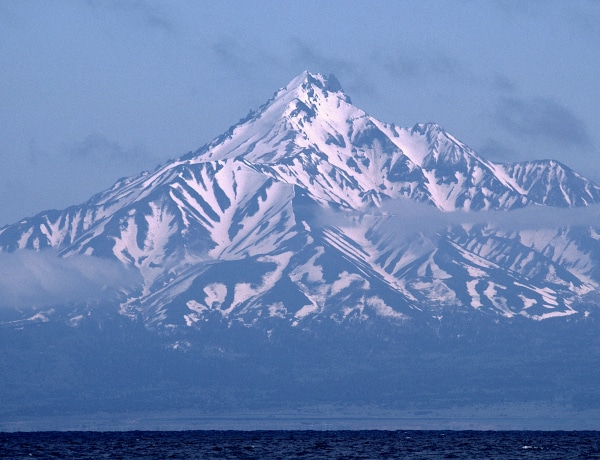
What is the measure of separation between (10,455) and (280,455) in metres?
30.1

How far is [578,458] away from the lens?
181m

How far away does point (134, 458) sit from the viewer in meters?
178

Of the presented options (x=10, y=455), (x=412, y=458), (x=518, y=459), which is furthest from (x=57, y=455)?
(x=518, y=459)

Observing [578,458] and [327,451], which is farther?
[327,451]

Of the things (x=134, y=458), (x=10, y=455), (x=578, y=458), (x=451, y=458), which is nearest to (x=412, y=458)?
(x=451, y=458)

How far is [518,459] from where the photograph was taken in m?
179

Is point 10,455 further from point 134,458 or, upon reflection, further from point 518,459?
point 518,459

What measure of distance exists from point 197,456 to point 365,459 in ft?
62.5

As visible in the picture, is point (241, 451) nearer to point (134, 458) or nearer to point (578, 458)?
point (134, 458)

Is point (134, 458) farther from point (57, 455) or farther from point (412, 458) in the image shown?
point (412, 458)

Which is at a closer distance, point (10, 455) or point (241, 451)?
point (10, 455)

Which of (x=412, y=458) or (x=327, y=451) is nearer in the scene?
(x=412, y=458)

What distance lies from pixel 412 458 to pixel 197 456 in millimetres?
23845

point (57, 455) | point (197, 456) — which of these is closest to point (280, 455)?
point (197, 456)
